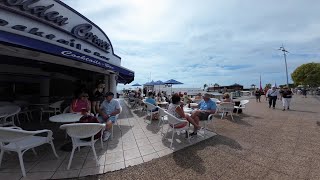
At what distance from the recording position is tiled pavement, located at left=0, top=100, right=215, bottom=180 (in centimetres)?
355

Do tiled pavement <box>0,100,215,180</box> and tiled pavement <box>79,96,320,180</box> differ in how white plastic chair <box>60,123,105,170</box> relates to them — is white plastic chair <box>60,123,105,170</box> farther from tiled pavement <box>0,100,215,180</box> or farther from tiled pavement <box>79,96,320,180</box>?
tiled pavement <box>79,96,320,180</box>

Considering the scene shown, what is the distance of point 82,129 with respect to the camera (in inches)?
149

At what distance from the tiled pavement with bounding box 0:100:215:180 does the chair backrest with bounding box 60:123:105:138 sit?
536mm

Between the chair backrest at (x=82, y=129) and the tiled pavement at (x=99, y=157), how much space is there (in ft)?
1.76

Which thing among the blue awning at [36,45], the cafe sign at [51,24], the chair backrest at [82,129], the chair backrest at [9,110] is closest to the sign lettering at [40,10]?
the cafe sign at [51,24]

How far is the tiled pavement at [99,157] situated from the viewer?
11.6ft

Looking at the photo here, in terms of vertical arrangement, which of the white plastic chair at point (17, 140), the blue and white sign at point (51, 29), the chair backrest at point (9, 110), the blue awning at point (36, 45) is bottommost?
the white plastic chair at point (17, 140)

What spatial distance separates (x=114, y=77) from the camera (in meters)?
13.5

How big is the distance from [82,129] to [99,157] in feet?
2.56

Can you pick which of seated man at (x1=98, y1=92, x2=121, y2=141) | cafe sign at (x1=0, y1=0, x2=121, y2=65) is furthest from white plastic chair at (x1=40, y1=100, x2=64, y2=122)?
seated man at (x1=98, y1=92, x2=121, y2=141)

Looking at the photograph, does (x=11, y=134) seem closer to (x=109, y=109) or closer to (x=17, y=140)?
(x=17, y=140)

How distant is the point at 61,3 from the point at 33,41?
3905 mm

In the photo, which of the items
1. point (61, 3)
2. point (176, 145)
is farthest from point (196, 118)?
point (61, 3)

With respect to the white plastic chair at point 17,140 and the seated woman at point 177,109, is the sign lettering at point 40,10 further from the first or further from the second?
the seated woman at point 177,109
